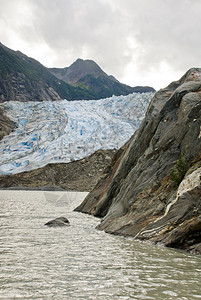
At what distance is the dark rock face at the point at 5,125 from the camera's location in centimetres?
8681

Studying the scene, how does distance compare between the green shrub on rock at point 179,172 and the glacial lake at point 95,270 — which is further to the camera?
the green shrub on rock at point 179,172

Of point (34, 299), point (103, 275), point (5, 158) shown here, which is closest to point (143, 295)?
point (103, 275)

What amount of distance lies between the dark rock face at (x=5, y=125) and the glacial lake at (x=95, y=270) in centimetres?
7985

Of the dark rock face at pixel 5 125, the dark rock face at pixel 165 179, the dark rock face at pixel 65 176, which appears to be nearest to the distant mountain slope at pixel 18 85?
the dark rock face at pixel 5 125

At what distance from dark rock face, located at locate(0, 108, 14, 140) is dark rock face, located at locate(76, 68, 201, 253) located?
243ft

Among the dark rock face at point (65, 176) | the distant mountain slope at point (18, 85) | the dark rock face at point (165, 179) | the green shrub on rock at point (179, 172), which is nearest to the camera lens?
the dark rock face at point (165, 179)

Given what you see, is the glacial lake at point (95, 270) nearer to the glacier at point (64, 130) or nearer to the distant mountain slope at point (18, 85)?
the glacier at point (64, 130)

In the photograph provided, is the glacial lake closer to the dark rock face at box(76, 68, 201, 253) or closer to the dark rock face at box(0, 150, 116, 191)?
the dark rock face at box(76, 68, 201, 253)

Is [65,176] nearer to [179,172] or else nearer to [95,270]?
[179,172]

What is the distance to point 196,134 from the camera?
41.5 feet

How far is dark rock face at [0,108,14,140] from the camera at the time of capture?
285ft

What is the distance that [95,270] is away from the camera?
Answer: 717 centimetres

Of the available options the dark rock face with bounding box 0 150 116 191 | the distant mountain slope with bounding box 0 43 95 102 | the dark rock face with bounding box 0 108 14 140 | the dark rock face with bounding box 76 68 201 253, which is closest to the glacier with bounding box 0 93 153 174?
the dark rock face with bounding box 0 108 14 140

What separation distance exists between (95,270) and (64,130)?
73.3 m
